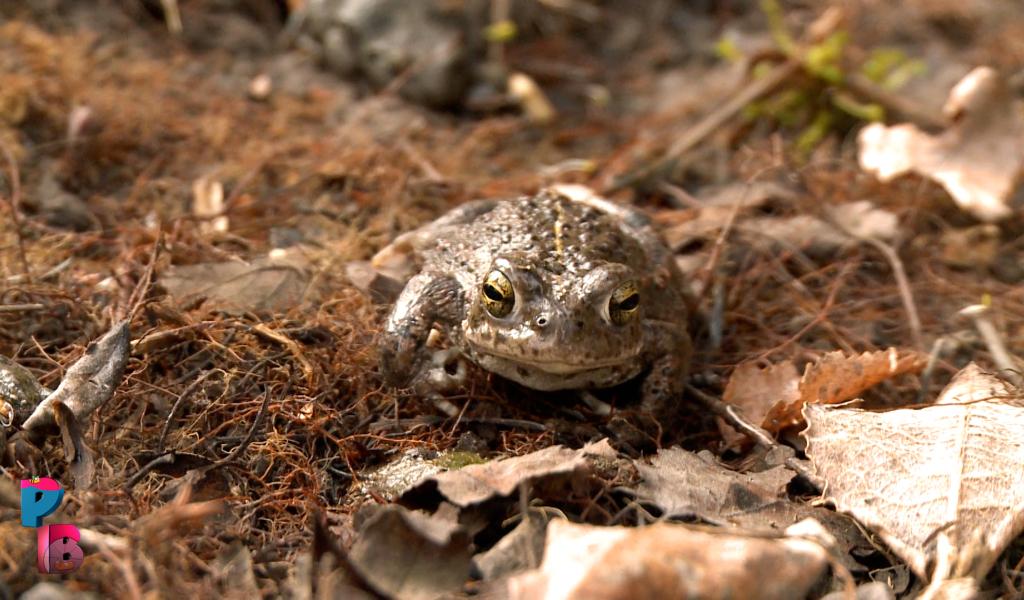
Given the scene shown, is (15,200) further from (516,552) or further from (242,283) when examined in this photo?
(516,552)

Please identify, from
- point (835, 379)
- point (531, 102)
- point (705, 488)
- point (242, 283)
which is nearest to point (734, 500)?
point (705, 488)

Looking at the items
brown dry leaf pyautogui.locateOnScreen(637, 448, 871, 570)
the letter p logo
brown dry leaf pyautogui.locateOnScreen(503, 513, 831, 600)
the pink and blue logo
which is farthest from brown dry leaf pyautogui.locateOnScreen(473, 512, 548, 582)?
the letter p logo

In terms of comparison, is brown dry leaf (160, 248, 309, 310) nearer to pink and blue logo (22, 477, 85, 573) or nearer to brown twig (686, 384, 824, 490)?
pink and blue logo (22, 477, 85, 573)

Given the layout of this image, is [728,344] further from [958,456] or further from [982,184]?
[982,184]

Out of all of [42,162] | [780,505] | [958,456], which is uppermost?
[958,456]

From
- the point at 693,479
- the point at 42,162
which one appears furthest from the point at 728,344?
the point at 42,162

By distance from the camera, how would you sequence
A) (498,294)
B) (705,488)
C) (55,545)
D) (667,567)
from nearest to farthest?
(667,567) → (55,545) → (705,488) → (498,294)
